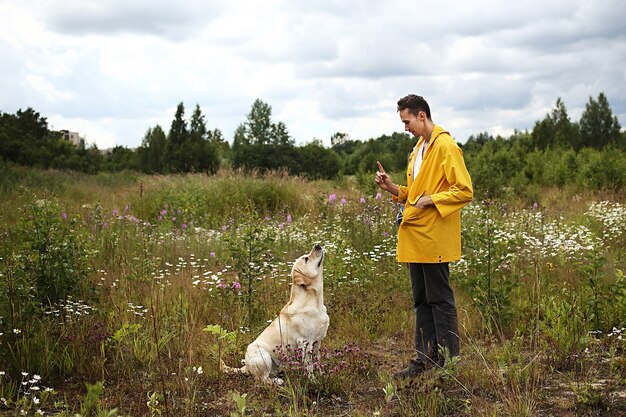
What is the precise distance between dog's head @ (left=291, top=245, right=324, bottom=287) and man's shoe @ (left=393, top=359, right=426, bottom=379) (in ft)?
3.75

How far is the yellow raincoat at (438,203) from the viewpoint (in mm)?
4645

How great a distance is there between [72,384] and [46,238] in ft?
5.47

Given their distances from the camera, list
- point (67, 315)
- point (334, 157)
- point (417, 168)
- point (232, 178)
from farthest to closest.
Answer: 1. point (334, 157)
2. point (232, 178)
3. point (67, 315)
4. point (417, 168)

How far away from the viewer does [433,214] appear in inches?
188

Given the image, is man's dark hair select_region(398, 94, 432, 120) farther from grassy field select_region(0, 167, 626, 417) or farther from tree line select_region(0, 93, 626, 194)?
tree line select_region(0, 93, 626, 194)

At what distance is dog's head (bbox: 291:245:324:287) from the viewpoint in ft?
15.7

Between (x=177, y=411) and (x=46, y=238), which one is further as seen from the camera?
(x=46, y=238)

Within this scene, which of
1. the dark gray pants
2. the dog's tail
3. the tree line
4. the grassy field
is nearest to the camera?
the grassy field

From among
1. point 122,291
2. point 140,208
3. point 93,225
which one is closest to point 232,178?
point 140,208

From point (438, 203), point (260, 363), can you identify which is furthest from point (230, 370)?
point (438, 203)

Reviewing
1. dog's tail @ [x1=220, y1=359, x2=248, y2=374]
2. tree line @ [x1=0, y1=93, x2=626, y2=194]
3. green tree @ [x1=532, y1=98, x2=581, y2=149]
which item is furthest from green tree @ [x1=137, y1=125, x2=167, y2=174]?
dog's tail @ [x1=220, y1=359, x2=248, y2=374]

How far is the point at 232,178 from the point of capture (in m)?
17.4

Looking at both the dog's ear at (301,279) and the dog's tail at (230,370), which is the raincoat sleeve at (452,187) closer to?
the dog's ear at (301,279)

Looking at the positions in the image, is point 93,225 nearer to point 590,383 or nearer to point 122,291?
point 122,291
